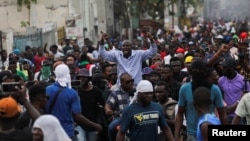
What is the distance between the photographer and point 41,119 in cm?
726

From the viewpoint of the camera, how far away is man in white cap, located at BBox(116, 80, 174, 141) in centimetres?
998

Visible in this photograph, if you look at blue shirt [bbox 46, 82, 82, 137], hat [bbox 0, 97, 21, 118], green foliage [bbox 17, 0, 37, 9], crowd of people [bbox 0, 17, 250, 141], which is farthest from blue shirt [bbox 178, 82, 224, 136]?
green foliage [bbox 17, 0, 37, 9]

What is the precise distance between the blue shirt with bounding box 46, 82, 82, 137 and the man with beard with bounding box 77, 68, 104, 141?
5.98ft

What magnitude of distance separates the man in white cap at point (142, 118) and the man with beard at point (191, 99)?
1.04 ft

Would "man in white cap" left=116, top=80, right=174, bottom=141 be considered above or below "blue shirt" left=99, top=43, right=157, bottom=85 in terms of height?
below

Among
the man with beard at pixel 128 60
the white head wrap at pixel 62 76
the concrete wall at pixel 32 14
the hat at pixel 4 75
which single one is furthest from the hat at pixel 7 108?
the concrete wall at pixel 32 14

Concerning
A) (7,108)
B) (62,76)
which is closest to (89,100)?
(62,76)

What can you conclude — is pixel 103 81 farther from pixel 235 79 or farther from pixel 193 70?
pixel 193 70

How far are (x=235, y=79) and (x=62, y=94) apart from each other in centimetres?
286

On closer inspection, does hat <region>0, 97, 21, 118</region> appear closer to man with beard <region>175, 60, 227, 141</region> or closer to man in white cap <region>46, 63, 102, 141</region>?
man in white cap <region>46, 63, 102, 141</region>

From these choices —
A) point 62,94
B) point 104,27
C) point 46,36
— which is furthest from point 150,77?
point 104,27

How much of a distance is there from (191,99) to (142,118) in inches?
24.5

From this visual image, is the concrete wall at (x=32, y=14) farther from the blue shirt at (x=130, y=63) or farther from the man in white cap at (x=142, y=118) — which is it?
the man in white cap at (x=142, y=118)

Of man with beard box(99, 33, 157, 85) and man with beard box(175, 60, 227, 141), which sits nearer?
man with beard box(175, 60, 227, 141)
